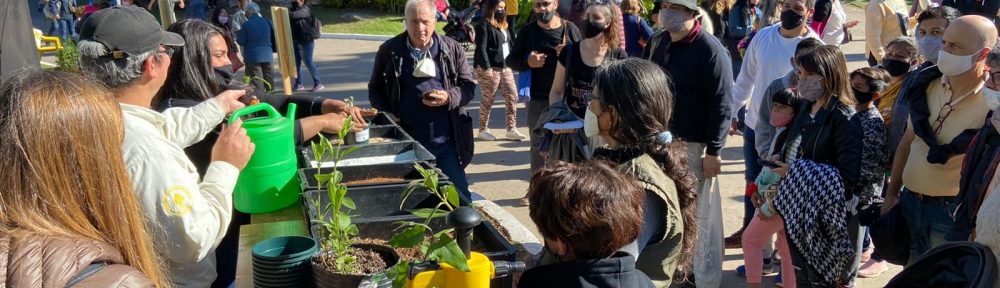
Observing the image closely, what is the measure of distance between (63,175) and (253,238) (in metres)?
1.58

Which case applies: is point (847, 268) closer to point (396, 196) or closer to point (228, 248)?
point (396, 196)

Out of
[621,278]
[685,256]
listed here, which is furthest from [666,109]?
[621,278]

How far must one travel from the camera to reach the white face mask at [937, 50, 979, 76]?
3.69m

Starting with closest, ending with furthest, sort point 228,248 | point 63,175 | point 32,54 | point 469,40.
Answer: point 63,175, point 228,248, point 32,54, point 469,40

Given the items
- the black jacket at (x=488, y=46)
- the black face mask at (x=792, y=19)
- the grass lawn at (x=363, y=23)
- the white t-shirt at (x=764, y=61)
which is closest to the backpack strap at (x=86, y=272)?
the white t-shirt at (x=764, y=61)

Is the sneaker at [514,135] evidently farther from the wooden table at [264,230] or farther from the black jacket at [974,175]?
the black jacket at [974,175]

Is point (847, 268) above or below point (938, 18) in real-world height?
below

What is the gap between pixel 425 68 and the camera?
4914mm

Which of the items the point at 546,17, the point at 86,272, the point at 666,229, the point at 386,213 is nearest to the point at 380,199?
the point at 386,213

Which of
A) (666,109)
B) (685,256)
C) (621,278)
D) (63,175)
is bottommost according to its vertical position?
(685,256)

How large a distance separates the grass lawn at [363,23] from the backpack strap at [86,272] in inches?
629

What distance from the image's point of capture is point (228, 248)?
351cm

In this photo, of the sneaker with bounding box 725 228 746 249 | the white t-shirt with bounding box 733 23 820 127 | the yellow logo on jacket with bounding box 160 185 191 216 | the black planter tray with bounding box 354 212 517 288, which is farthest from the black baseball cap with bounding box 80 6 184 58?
the sneaker with bounding box 725 228 746 249

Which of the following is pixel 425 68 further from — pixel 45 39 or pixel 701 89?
pixel 45 39
